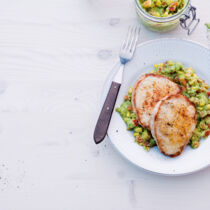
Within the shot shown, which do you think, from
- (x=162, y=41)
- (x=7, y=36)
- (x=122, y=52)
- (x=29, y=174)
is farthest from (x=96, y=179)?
(x=7, y=36)

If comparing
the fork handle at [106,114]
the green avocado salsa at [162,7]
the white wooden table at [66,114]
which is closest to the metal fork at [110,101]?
the fork handle at [106,114]

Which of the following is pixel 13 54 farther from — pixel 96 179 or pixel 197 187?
pixel 197 187

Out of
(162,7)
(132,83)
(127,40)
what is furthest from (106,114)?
(162,7)

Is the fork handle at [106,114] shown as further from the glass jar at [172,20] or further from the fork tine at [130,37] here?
the glass jar at [172,20]

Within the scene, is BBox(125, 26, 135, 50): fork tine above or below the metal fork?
above

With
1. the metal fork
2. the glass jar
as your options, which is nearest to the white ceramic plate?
the metal fork

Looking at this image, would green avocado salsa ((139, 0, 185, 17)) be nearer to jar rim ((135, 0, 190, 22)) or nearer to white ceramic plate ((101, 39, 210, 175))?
jar rim ((135, 0, 190, 22))

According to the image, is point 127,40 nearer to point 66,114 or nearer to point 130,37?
point 130,37
